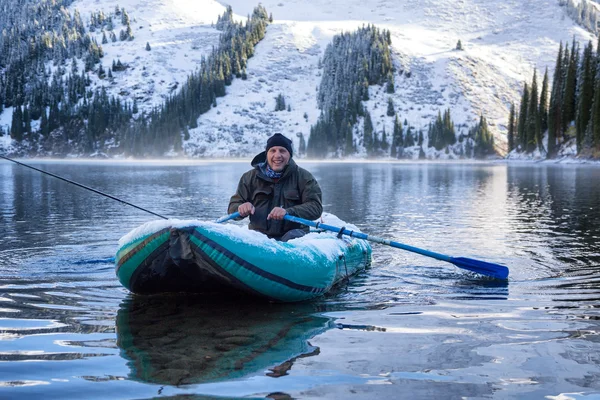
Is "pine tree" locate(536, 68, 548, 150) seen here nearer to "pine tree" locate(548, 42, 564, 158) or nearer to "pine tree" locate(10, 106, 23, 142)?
"pine tree" locate(548, 42, 564, 158)

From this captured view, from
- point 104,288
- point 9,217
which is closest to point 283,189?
point 104,288

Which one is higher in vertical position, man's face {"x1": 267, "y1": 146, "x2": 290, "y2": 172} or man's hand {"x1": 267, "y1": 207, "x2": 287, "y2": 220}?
man's face {"x1": 267, "y1": 146, "x2": 290, "y2": 172}

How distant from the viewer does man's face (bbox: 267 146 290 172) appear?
1009 cm

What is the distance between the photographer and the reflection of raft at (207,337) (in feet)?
18.6

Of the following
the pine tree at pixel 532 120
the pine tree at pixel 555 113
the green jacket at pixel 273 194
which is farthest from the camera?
the pine tree at pixel 532 120

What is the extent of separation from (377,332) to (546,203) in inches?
819

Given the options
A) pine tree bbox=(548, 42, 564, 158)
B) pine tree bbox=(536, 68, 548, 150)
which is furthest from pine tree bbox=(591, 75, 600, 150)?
pine tree bbox=(536, 68, 548, 150)

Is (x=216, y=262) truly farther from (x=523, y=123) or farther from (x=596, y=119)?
(x=523, y=123)

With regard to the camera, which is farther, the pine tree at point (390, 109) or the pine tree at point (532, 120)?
the pine tree at point (390, 109)

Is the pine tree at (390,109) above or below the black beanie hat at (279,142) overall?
above

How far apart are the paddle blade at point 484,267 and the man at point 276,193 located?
2477 millimetres

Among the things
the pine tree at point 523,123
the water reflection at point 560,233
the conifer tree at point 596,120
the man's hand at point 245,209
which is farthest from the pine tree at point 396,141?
the man's hand at point 245,209

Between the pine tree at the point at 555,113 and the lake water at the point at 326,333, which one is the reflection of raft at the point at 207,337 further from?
the pine tree at the point at 555,113

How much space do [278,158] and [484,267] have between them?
3761 mm
